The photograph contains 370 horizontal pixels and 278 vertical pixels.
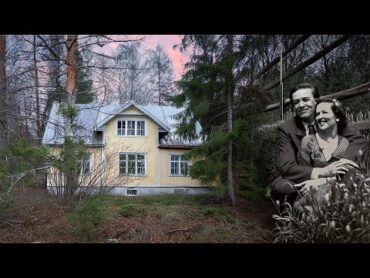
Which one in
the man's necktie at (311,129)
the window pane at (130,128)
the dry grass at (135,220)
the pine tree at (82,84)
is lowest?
the dry grass at (135,220)

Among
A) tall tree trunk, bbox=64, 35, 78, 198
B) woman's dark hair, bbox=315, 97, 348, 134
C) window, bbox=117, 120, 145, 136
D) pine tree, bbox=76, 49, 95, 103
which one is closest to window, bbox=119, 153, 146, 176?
window, bbox=117, 120, 145, 136

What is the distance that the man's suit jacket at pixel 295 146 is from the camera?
4574 mm

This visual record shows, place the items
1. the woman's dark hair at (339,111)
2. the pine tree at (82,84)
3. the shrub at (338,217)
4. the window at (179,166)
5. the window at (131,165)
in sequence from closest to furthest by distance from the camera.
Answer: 1. the shrub at (338,217)
2. the woman's dark hair at (339,111)
3. the window at (179,166)
4. the window at (131,165)
5. the pine tree at (82,84)

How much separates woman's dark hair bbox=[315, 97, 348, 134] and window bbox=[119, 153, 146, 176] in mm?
2223

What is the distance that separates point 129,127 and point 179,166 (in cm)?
80

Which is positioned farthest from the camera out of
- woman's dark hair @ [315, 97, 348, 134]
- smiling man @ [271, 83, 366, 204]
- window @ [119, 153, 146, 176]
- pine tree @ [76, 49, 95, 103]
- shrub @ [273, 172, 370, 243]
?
pine tree @ [76, 49, 95, 103]

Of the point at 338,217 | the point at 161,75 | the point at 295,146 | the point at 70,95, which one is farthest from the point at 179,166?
the point at 338,217

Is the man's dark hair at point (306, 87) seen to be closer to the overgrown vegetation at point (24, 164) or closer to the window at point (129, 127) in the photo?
the window at point (129, 127)

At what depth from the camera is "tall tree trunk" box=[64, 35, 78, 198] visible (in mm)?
5199

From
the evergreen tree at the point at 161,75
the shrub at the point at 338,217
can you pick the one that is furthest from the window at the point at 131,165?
the shrub at the point at 338,217

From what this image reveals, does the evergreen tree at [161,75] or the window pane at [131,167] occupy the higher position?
the evergreen tree at [161,75]

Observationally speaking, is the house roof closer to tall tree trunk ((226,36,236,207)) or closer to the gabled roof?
the gabled roof

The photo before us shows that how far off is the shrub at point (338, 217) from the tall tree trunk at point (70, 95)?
2587 millimetres

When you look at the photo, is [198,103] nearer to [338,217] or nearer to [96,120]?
[96,120]
